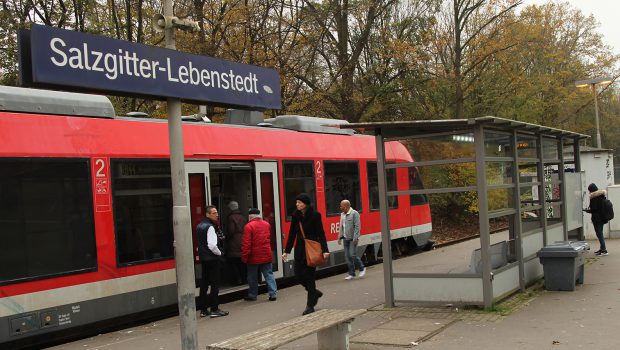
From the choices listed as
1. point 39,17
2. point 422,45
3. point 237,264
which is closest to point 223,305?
point 237,264

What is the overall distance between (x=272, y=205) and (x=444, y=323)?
4.59 m

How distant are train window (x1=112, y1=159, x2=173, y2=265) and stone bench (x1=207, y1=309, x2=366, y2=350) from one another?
316cm

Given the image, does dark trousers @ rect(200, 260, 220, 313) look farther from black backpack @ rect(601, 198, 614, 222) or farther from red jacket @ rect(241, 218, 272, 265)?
black backpack @ rect(601, 198, 614, 222)

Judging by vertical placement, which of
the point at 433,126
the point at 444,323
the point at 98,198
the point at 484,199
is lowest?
the point at 444,323

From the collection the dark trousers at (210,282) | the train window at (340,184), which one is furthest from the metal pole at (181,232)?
the train window at (340,184)

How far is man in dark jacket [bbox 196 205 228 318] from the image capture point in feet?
30.5

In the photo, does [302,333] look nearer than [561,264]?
Yes

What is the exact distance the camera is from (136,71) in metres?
4.55

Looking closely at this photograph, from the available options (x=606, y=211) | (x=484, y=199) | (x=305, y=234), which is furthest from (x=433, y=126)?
(x=606, y=211)

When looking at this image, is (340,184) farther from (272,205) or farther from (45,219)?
(45,219)

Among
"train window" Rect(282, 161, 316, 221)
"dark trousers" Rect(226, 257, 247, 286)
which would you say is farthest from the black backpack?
"dark trousers" Rect(226, 257, 247, 286)

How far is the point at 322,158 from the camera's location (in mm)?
12969

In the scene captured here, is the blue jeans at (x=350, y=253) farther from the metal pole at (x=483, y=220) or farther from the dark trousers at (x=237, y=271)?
the metal pole at (x=483, y=220)

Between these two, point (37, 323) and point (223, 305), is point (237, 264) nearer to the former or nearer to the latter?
point (223, 305)
